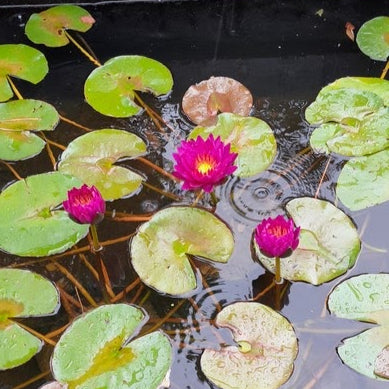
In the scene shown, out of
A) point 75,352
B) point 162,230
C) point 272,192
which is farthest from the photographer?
point 272,192

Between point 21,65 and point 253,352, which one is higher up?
point 21,65

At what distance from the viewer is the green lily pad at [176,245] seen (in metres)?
1.26

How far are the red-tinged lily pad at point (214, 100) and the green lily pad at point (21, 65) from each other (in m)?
0.41

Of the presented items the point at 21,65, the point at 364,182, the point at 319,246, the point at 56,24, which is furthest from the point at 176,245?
the point at 56,24

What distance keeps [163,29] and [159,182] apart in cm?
58

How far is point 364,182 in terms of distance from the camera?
1389 millimetres

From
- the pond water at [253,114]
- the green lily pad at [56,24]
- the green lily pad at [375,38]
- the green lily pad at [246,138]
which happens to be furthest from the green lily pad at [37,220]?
the green lily pad at [375,38]

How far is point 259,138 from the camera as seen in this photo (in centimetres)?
148

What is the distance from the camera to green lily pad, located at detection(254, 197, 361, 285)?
1257 mm

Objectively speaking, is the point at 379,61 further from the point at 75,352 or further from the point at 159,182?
the point at 75,352

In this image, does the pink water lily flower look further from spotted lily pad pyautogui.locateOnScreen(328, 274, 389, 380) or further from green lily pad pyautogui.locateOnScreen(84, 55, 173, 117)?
green lily pad pyautogui.locateOnScreen(84, 55, 173, 117)

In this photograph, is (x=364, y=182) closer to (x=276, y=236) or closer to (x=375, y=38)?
(x=276, y=236)

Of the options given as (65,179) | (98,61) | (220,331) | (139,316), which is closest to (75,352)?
(139,316)

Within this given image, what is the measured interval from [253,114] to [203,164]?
1.33ft
